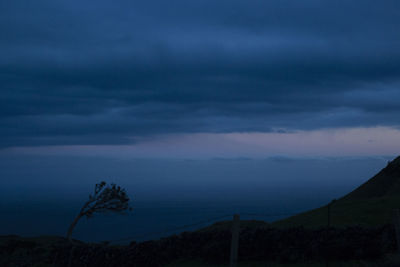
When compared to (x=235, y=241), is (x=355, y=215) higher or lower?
higher

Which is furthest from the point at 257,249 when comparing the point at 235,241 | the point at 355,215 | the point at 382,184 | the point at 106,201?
the point at 382,184

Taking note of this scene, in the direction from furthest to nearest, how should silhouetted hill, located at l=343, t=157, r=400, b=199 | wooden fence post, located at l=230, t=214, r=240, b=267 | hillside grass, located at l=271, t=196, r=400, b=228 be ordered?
silhouetted hill, located at l=343, t=157, r=400, b=199 → hillside grass, located at l=271, t=196, r=400, b=228 → wooden fence post, located at l=230, t=214, r=240, b=267

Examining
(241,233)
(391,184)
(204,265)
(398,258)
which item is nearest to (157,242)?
(204,265)

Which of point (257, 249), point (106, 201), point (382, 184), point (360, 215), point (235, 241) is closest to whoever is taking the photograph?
point (235, 241)

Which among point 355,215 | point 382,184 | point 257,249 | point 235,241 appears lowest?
point 257,249

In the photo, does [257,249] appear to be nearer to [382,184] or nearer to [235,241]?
[235,241]

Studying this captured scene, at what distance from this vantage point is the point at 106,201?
26.3 meters

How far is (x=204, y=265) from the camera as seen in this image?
46.4 feet

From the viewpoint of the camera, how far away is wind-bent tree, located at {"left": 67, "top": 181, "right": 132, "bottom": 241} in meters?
25.9

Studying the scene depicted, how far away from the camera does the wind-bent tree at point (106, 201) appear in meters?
25.9

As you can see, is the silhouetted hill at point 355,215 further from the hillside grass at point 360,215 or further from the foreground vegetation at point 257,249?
the foreground vegetation at point 257,249

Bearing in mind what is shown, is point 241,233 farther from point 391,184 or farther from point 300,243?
point 391,184

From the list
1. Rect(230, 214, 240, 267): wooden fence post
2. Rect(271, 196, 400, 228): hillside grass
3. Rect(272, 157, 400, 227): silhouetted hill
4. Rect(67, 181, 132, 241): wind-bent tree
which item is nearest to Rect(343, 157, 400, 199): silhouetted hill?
Rect(272, 157, 400, 227): silhouetted hill

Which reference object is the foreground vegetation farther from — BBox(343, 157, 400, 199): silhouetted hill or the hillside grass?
BBox(343, 157, 400, 199): silhouetted hill
